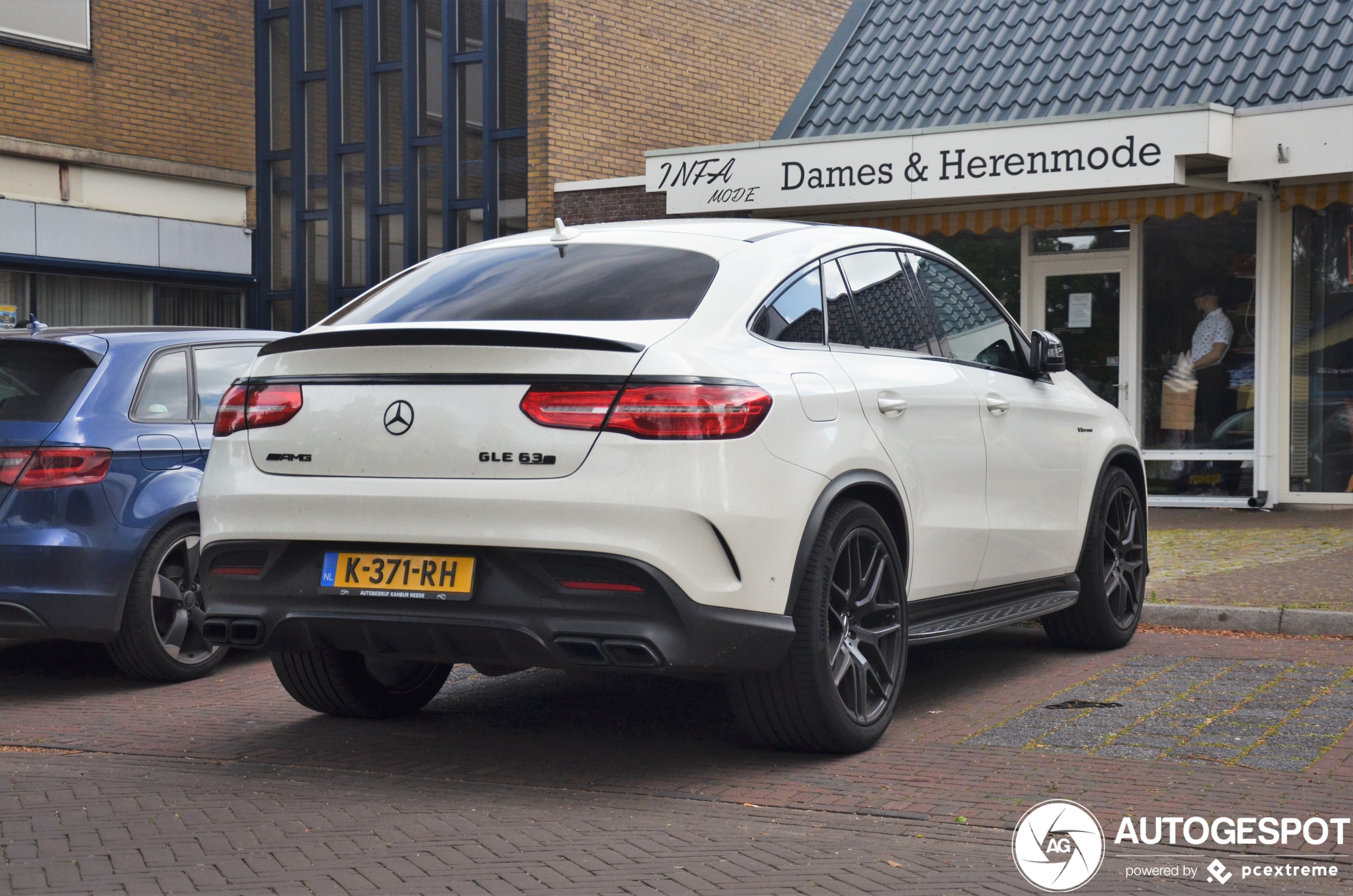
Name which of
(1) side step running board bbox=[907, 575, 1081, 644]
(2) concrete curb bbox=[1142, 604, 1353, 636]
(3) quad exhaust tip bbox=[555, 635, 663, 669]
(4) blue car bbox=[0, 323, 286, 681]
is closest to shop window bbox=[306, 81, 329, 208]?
(4) blue car bbox=[0, 323, 286, 681]

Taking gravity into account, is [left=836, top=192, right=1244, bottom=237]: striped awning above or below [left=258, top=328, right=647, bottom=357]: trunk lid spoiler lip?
above

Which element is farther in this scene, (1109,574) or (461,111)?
(461,111)

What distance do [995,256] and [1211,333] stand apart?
225 cm

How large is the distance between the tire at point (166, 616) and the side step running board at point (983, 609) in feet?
10.2

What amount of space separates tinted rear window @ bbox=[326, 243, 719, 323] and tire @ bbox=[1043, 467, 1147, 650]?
2.85 metres

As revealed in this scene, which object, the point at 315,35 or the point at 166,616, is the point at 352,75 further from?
the point at 166,616

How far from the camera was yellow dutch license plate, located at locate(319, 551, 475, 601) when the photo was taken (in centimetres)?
489

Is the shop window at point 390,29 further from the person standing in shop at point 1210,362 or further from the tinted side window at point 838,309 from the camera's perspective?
the tinted side window at point 838,309

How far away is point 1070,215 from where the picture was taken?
48.5 ft

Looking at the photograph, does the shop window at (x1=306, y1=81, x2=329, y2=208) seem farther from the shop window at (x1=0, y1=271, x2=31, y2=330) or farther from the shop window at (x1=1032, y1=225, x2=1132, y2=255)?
the shop window at (x1=1032, y1=225, x2=1132, y2=255)

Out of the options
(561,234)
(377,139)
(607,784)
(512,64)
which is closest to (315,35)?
(377,139)

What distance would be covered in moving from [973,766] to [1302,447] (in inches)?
396

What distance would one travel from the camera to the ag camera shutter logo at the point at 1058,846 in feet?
13.4

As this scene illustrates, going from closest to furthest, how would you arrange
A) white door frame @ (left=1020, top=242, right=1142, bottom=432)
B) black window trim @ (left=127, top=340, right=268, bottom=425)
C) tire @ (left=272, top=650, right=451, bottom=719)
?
tire @ (left=272, top=650, right=451, bottom=719), black window trim @ (left=127, top=340, right=268, bottom=425), white door frame @ (left=1020, top=242, right=1142, bottom=432)
